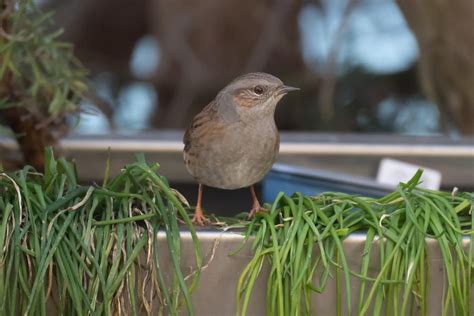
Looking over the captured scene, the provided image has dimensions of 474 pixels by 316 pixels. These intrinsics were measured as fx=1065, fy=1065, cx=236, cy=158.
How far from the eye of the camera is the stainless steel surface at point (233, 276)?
239cm

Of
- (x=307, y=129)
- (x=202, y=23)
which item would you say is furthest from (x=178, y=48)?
(x=307, y=129)

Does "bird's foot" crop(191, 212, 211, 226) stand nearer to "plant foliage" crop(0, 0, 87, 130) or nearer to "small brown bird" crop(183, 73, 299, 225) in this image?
"small brown bird" crop(183, 73, 299, 225)

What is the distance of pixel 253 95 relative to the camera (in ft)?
10.5

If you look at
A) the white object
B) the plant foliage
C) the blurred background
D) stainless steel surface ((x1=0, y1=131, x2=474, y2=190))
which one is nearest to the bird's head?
the plant foliage

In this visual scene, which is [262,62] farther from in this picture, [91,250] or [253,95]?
[91,250]

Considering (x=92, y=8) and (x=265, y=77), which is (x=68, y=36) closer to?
(x=92, y=8)

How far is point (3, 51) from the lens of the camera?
3.21m

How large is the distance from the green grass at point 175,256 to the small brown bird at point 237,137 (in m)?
0.68

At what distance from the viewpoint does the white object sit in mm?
3857

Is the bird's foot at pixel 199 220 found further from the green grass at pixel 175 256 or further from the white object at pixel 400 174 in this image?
the white object at pixel 400 174

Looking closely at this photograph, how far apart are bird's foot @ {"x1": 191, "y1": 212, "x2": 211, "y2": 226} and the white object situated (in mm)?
1202

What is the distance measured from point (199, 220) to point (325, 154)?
5.01 ft

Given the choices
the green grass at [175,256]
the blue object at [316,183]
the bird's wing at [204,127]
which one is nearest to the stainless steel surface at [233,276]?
the green grass at [175,256]

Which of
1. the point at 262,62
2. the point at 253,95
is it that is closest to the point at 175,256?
the point at 253,95
